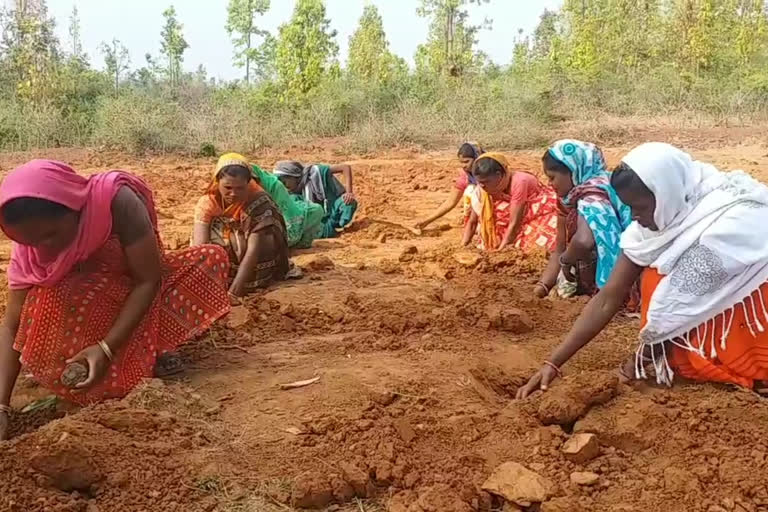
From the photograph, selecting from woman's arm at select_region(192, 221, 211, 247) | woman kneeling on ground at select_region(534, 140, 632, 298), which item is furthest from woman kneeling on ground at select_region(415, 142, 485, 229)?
woman's arm at select_region(192, 221, 211, 247)

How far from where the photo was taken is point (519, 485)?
2.27m

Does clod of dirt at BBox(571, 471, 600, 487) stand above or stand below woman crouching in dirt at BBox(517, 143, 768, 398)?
below

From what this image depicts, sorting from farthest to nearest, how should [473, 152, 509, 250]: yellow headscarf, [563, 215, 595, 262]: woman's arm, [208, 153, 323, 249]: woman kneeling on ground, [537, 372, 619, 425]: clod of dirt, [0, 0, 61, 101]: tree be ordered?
1. [0, 0, 61, 101]: tree
2. [473, 152, 509, 250]: yellow headscarf
3. [208, 153, 323, 249]: woman kneeling on ground
4. [563, 215, 595, 262]: woman's arm
5. [537, 372, 619, 425]: clod of dirt

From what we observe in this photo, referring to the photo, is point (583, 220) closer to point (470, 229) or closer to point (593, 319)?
point (593, 319)

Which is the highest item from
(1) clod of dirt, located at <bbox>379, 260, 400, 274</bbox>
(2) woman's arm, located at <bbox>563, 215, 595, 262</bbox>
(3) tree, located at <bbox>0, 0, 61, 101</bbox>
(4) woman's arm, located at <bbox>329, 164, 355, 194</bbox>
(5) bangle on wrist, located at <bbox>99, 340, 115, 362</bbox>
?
(3) tree, located at <bbox>0, 0, 61, 101</bbox>

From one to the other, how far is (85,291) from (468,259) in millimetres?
3226

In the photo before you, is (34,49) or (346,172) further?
(34,49)

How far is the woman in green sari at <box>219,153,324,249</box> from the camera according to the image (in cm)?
598

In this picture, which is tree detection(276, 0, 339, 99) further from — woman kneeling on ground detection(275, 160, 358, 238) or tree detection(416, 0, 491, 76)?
woman kneeling on ground detection(275, 160, 358, 238)

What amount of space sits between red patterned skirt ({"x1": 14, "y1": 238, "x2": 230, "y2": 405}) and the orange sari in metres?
2.05

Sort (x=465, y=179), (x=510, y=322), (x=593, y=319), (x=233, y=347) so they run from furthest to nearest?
(x=465, y=179) < (x=510, y=322) < (x=233, y=347) < (x=593, y=319)

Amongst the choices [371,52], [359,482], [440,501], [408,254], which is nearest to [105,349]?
[359,482]

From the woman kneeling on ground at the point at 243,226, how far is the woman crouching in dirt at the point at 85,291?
1.68 m

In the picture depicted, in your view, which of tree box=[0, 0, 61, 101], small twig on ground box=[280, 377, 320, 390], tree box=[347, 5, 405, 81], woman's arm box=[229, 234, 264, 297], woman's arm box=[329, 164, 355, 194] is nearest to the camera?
small twig on ground box=[280, 377, 320, 390]
